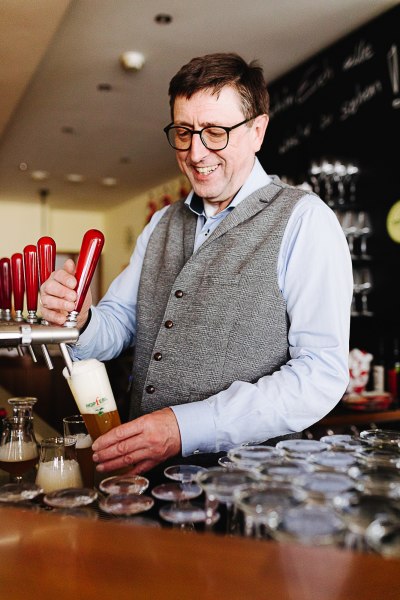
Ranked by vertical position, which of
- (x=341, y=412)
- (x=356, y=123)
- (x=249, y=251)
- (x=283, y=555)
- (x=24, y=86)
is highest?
(x=24, y=86)

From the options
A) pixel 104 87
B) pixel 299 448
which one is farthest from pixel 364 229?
pixel 299 448

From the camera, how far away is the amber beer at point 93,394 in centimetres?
107

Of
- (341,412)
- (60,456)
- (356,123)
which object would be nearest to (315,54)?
(356,123)

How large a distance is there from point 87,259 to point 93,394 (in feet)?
0.80

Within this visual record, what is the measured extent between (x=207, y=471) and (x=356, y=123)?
3.56 metres

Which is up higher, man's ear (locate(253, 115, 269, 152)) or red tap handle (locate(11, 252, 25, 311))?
man's ear (locate(253, 115, 269, 152))

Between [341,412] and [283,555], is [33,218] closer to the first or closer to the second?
[341,412]

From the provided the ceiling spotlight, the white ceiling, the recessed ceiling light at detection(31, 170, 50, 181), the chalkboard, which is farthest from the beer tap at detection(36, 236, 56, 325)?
the recessed ceiling light at detection(31, 170, 50, 181)

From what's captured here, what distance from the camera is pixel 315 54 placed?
4254 mm

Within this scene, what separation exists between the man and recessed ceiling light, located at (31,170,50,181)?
689 centimetres

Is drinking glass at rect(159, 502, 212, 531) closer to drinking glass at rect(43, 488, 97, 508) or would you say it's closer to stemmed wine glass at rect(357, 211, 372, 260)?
drinking glass at rect(43, 488, 97, 508)

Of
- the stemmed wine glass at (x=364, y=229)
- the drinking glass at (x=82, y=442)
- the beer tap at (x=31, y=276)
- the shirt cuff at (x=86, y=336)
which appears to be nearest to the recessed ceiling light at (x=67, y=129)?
the stemmed wine glass at (x=364, y=229)

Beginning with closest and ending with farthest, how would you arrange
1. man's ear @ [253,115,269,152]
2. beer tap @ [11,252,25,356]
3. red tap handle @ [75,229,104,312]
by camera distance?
red tap handle @ [75,229,104,312] → beer tap @ [11,252,25,356] → man's ear @ [253,115,269,152]

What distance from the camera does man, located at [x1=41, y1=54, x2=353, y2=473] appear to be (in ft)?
3.75
